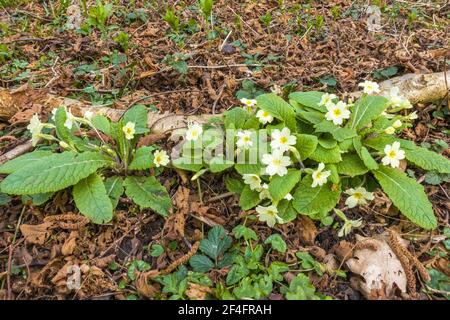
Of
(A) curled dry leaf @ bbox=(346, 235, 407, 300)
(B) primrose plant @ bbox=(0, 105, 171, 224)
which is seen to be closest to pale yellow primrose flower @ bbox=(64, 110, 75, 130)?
(B) primrose plant @ bbox=(0, 105, 171, 224)

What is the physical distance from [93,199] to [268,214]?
112 cm

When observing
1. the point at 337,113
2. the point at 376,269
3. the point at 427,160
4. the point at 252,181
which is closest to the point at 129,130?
the point at 252,181

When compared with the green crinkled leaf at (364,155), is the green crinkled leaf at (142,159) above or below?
below

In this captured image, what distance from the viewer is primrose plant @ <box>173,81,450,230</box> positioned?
2355mm

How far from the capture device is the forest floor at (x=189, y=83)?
87.0 inches

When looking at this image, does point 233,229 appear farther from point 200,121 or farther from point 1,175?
point 1,175

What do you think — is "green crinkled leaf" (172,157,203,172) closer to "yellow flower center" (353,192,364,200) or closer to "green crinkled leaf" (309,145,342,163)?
"green crinkled leaf" (309,145,342,163)

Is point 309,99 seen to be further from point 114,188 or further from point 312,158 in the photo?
point 114,188

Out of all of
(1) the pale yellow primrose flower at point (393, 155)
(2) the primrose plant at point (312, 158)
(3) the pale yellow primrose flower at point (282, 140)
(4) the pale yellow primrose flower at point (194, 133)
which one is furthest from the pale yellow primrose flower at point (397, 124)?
(4) the pale yellow primrose flower at point (194, 133)

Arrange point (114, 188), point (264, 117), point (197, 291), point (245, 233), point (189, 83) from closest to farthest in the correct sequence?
point (197, 291) → point (245, 233) → point (114, 188) → point (264, 117) → point (189, 83)

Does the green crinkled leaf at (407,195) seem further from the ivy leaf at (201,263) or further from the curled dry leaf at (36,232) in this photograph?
the curled dry leaf at (36,232)

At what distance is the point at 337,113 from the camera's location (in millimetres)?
2568

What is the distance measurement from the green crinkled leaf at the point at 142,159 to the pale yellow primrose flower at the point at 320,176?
1.09 meters

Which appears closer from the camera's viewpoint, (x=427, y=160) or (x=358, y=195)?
(x=358, y=195)
